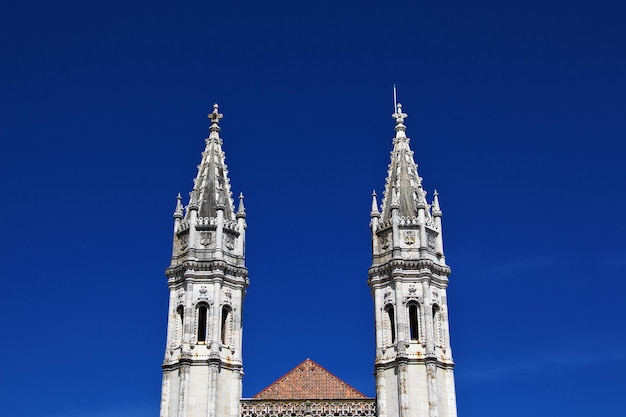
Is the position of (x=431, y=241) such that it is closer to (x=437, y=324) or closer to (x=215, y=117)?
(x=437, y=324)

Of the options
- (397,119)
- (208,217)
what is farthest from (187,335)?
(397,119)

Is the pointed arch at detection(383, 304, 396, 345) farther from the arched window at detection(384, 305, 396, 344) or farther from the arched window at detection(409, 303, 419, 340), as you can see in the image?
the arched window at detection(409, 303, 419, 340)

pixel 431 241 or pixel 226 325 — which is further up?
pixel 431 241

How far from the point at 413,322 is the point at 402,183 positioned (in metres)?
5.45

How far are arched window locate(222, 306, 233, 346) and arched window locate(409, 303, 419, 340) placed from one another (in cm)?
613

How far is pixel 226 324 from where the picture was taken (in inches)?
→ 1356

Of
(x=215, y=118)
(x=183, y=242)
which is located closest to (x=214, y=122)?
(x=215, y=118)

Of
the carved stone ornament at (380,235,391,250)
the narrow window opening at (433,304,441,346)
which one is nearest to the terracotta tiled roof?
the narrow window opening at (433,304,441,346)

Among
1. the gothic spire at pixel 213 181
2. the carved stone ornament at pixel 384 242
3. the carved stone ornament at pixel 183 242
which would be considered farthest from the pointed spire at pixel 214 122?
the carved stone ornament at pixel 384 242

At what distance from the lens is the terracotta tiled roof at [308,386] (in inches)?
1419

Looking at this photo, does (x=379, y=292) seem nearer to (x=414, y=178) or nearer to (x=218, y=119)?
(x=414, y=178)

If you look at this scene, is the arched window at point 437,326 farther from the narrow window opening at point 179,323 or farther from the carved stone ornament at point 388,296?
the narrow window opening at point 179,323

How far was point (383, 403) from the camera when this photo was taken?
32688 mm

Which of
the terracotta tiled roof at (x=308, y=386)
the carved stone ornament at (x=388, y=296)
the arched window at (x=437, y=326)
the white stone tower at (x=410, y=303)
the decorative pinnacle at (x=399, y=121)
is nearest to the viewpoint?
the white stone tower at (x=410, y=303)
